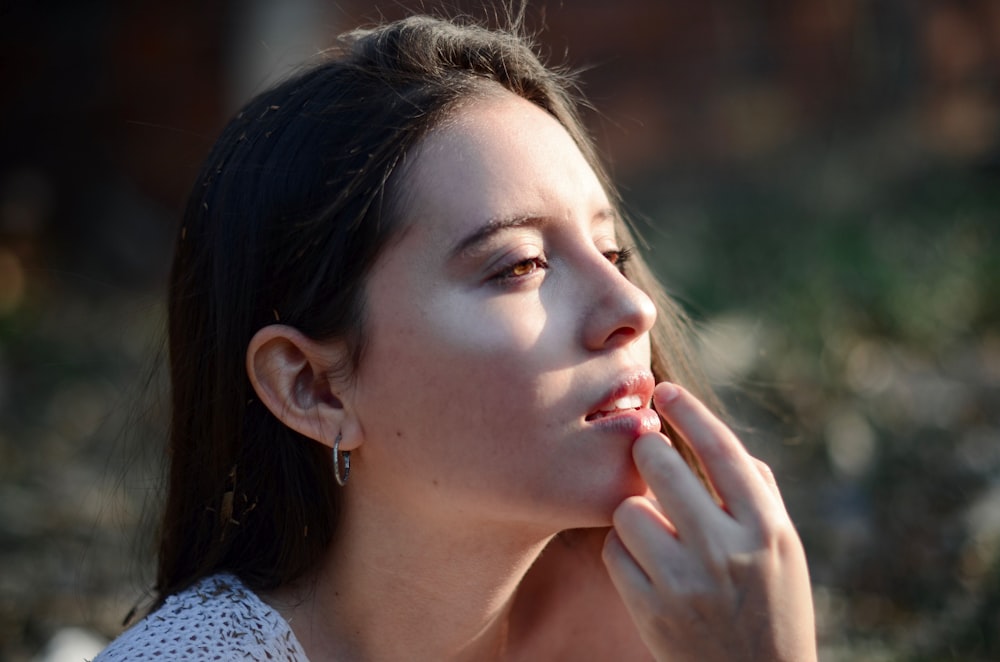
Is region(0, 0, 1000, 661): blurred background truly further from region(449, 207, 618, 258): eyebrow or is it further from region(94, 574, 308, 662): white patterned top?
region(449, 207, 618, 258): eyebrow

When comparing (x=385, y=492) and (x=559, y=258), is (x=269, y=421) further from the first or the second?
(x=559, y=258)

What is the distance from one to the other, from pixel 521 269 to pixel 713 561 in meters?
0.60

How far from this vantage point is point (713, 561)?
1.73m

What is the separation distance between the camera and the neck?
6.76 ft

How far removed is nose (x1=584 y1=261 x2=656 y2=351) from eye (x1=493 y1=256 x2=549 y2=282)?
0.33 ft

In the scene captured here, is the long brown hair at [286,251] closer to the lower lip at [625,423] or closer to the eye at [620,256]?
the eye at [620,256]

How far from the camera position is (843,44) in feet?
28.6

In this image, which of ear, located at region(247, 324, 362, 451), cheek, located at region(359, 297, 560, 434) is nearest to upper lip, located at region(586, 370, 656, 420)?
cheek, located at region(359, 297, 560, 434)

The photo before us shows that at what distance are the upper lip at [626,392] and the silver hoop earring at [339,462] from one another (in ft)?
1.58

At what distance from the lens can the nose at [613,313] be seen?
1.84 m

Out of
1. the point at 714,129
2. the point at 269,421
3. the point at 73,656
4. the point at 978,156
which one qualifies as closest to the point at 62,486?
the point at 73,656

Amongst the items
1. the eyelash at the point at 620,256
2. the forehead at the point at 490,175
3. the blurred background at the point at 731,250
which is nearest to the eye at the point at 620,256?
the eyelash at the point at 620,256

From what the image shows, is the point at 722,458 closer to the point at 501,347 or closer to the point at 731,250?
the point at 501,347

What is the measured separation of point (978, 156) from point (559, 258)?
7410mm
